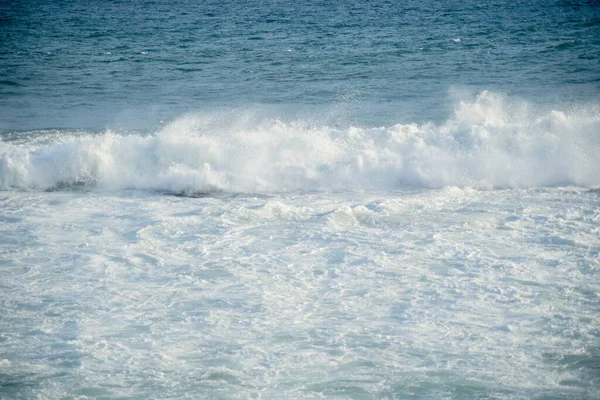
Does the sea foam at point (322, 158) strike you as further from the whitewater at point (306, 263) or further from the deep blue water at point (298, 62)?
the deep blue water at point (298, 62)

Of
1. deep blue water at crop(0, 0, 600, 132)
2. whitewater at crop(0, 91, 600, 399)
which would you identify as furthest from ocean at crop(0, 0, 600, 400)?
deep blue water at crop(0, 0, 600, 132)

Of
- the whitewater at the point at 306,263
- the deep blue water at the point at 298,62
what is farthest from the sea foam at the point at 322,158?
the deep blue water at the point at 298,62

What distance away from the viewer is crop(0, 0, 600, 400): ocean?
488cm

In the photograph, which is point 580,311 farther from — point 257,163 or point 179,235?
point 257,163

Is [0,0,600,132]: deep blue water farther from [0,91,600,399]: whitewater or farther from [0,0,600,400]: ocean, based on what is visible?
[0,91,600,399]: whitewater

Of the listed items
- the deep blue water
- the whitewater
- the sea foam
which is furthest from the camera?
the deep blue water

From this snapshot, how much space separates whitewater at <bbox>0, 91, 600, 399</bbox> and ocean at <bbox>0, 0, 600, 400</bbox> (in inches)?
1.1

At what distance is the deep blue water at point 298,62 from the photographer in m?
15.1

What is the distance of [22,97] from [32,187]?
7.31 metres

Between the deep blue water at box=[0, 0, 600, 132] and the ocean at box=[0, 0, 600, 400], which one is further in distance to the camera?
the deep blue water at box=[0, 0, 600, 132]

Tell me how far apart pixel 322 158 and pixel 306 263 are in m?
4.23

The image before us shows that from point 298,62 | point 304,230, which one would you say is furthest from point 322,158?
point 298,62

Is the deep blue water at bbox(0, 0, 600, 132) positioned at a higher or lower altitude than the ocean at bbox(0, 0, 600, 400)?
higher

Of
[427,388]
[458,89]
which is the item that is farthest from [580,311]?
[458,89]
